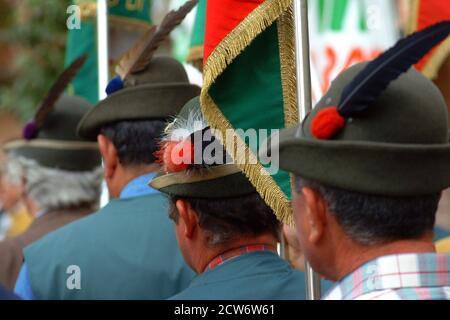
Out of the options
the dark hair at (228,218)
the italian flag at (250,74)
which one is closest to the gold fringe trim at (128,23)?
the italian flag at (250,74)

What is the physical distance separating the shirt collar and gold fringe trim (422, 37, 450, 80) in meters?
1.41

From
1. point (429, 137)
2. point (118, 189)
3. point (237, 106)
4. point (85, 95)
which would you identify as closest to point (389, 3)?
point (85, 95)

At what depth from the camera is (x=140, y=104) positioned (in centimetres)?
412

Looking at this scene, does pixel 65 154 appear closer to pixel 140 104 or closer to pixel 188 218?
pixel 140 104

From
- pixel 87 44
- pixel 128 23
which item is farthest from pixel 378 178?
pixel 87 44

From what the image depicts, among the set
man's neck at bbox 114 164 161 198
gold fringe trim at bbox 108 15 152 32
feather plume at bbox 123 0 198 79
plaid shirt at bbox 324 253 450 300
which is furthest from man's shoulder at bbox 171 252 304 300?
gold fringe trim at bbox 108 15 152 32

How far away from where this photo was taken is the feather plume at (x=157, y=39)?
13.5ft

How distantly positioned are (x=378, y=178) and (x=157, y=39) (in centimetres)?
208

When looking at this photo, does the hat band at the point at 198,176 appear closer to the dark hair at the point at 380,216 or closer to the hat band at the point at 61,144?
the dark hair at the point at 380,216

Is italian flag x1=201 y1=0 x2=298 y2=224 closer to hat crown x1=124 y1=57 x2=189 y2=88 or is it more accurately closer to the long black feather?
the long black feather

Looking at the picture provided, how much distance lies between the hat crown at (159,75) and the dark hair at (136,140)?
7.6 inches

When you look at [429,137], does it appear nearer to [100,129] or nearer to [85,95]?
[100,129]

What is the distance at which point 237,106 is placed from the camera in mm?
3299
